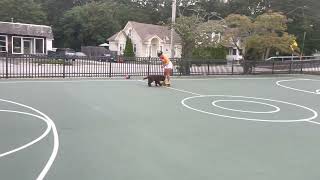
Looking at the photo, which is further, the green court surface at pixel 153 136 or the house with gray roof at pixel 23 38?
the house with gray roof at pixel 23 38

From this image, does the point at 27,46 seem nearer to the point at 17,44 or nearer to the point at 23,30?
the point at 17,44

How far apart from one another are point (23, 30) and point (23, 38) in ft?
2.98

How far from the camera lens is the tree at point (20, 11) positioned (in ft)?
216

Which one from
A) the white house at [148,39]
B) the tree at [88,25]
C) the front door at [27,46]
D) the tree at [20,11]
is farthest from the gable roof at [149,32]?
the tree at [20,11]

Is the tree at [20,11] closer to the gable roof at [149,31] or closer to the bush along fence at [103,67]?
the gable roof at [149,31]

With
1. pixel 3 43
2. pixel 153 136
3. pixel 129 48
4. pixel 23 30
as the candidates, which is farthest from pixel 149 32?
pixel 153 136

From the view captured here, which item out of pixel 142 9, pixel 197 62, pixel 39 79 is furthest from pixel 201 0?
pixel 39 79

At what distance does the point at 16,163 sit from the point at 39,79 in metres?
15.2

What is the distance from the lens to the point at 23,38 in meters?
48.6

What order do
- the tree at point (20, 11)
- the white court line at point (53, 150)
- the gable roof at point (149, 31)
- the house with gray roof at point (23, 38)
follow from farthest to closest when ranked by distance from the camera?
the tree at point (20, 11) → the gable roof at point (149, 31) → the house with gray roof at point (23, 38) → the white court line at point (53, 150)

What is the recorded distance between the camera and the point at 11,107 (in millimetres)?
12484

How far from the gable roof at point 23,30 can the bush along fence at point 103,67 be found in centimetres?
2170

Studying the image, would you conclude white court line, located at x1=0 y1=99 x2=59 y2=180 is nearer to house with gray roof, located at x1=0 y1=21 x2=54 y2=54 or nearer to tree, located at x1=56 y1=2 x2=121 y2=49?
house with gray roof, located at x1=0 y1=21 x2=54 y2=54

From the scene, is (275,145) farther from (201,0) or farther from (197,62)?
(201,0)
